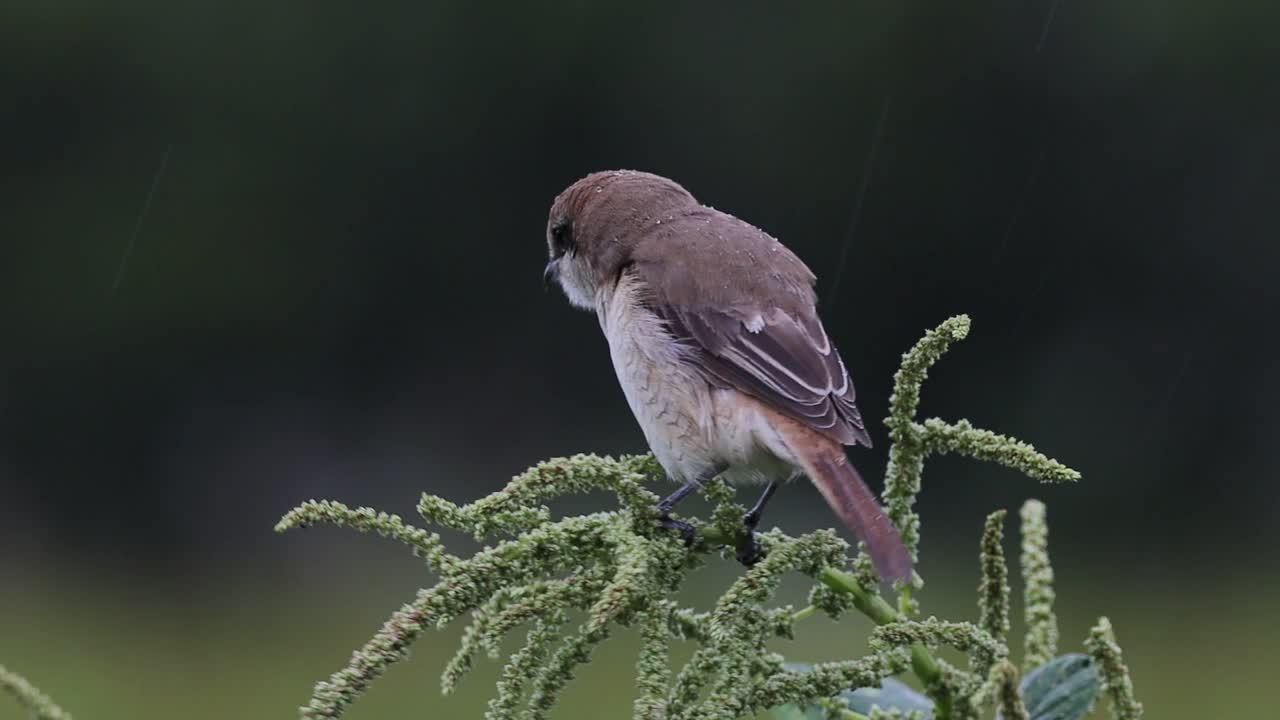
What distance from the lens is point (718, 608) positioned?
134 cm

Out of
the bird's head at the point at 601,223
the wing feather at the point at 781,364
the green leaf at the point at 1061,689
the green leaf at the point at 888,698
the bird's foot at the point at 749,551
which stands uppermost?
the bird's head at the point at 601,223

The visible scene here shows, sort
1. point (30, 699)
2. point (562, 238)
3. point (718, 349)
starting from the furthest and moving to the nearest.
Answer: point (562, 238), point (718, 349), point (30, 699)

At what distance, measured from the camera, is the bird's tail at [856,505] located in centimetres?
148

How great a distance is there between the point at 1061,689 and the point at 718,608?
0.95 feet

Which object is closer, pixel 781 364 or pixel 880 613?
pixel 880 613

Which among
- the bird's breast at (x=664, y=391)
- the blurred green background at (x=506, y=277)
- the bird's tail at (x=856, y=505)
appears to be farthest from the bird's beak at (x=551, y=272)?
the blurred green background at (x=506, y=277)

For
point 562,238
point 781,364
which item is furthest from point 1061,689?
point 562,238

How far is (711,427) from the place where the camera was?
2613 millimetres

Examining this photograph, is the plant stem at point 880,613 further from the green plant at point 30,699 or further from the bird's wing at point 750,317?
the bird's wing at point 750,317

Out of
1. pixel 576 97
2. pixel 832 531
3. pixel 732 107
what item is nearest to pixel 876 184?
pixel 732 107

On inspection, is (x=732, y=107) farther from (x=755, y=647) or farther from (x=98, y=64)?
(x=755, y=647)

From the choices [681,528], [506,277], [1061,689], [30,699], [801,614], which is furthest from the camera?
[506,277]

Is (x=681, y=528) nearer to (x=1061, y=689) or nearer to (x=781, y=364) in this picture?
(x=1061, y=689)

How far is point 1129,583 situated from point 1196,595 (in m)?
0.45
